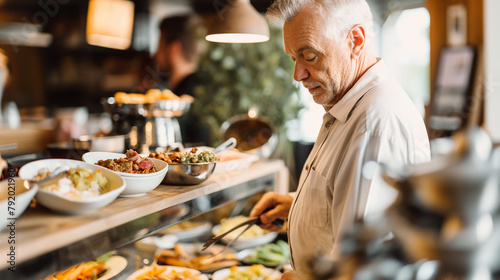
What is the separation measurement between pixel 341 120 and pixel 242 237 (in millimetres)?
1168

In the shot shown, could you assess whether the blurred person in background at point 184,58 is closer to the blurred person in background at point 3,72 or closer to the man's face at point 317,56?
the blurred person in background at point 3,72

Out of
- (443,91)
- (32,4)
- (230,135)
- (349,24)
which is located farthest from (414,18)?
(32,4)

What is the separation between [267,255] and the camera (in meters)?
2.23

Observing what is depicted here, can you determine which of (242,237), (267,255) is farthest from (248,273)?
(242,237)

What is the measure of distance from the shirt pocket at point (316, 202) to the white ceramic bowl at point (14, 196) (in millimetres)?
919

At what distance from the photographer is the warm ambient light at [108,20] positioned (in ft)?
11.6

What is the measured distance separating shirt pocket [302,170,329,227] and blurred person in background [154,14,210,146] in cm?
316

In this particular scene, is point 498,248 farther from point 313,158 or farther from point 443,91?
point 443,91

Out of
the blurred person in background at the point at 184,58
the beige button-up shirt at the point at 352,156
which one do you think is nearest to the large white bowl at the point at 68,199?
the beige button-up shirt at the point at 352,156

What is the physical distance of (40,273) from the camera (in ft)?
3.01

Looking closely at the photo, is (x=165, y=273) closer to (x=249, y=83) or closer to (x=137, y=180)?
(x=137, y=180)

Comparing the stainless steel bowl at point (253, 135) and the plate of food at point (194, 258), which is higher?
the stainless steel bowl at point (253, 135)

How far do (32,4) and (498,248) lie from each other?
6371 millimetres

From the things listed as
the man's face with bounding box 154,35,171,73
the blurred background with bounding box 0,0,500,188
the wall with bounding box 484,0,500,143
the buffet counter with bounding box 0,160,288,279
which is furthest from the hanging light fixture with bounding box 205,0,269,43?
the man's face with bounding box 154,35,171,73
